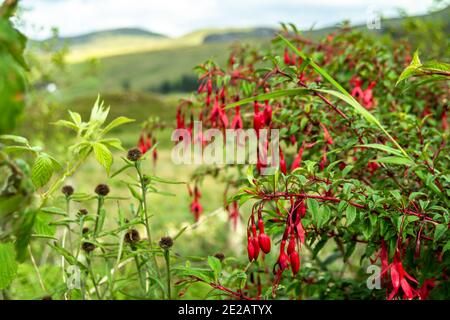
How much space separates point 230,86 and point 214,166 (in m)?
0.32

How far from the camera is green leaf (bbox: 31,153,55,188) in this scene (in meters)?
0.95

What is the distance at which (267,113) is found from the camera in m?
1.24

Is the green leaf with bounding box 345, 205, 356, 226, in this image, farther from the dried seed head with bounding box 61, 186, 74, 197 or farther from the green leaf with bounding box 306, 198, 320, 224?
the dried seed head with bounding box 61, 186, 74, 197

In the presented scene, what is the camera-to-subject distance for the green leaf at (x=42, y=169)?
95 cm

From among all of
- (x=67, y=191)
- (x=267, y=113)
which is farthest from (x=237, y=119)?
(x=67, y=191)

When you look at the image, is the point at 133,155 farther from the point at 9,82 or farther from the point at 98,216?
the point at 9,82

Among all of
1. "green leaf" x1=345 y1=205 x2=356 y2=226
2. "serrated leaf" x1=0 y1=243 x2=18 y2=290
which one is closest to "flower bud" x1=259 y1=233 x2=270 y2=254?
"green leaf" x1=345 y1=205 x2=356 y2=226

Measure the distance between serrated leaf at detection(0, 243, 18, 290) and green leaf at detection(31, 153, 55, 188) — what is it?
0.37 ft

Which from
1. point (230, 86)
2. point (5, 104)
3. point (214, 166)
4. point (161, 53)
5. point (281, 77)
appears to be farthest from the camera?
point (161, 53)

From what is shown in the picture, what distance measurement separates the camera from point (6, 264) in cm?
94

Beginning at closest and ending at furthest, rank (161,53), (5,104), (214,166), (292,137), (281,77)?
(5,104) → (281,77) → (292,137) → (214,166) → (161,53)

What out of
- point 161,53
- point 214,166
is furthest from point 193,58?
point 214,166

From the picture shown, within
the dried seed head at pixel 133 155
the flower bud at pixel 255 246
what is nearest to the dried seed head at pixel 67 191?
the dried seed head at pixel 133 155
